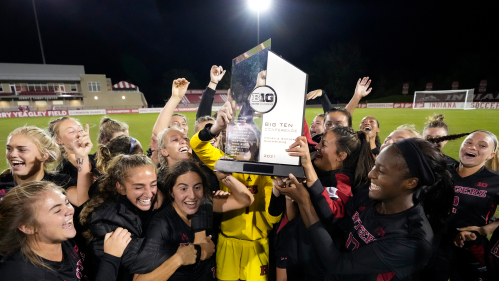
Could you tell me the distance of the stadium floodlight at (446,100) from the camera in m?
25.0

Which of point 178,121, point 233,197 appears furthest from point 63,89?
point 233,197

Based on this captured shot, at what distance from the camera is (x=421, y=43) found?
52406 mm

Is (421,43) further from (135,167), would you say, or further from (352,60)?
(135,167)

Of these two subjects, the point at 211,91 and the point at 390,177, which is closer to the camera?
the point at 390,177

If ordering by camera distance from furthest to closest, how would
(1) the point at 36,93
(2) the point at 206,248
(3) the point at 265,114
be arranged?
(1) the point at 36,93, (2) the point at 206,248, (3) the point at 265,114

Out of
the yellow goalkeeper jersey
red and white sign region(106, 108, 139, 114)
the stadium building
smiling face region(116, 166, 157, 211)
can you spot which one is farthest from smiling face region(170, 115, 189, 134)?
the stadium building

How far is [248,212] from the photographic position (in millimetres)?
2363

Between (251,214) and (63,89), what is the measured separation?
173 ft

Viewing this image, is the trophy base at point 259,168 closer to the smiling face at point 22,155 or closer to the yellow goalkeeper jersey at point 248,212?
the yellow goalkeeper jersey at point 248,212

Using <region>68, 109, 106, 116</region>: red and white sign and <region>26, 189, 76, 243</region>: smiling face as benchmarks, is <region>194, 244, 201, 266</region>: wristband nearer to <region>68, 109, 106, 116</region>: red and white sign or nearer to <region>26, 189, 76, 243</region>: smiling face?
<region>26, 189, 76, 243</region>: smiling face

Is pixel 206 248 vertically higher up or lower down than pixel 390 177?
lower down

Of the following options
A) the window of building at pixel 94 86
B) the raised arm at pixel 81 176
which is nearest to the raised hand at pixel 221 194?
the raised arm at pixel 81 176

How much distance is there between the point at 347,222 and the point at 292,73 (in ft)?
3.96

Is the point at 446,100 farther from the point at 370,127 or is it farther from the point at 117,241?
the point at 117,241
